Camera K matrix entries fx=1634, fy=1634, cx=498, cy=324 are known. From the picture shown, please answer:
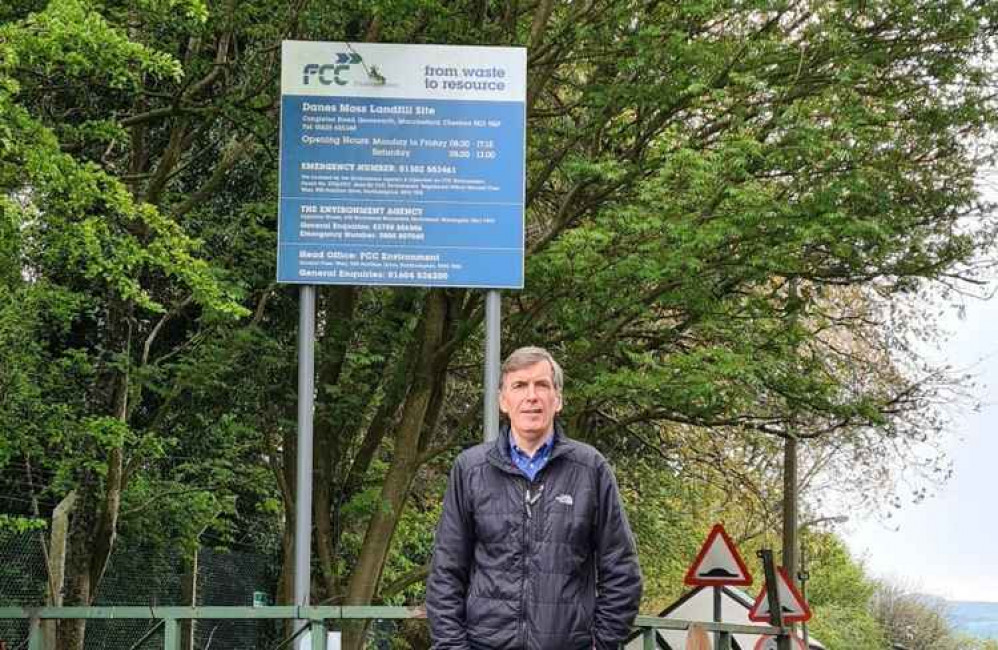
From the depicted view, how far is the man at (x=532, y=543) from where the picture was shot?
180 inches

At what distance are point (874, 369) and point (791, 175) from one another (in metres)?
4.64

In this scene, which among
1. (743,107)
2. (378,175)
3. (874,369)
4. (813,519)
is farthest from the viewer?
(813,519)

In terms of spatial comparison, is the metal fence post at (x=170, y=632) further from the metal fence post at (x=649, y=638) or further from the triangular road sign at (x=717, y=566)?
the triangular road sign at (x=717, y=566)

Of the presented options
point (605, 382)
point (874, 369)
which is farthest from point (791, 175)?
point (874, 369)

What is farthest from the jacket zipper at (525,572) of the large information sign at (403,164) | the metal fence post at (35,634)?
the large information sign at (403,164)

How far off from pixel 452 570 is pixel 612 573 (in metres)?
0.46

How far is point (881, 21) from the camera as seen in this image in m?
16.1

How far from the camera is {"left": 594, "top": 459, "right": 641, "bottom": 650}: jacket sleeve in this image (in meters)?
4.65

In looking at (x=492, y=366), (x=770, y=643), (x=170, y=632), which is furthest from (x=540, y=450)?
(x=770, y=643)

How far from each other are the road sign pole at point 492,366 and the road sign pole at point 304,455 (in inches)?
49.6

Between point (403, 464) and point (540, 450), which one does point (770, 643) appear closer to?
point (403, 464)

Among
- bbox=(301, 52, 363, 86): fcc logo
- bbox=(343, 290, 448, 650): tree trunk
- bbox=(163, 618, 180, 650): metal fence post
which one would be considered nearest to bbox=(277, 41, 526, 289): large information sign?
bbox=(301, 52, 363, 86): fcc logo

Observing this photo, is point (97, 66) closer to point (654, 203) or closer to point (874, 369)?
point (654, 203)

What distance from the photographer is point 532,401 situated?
464 cm
